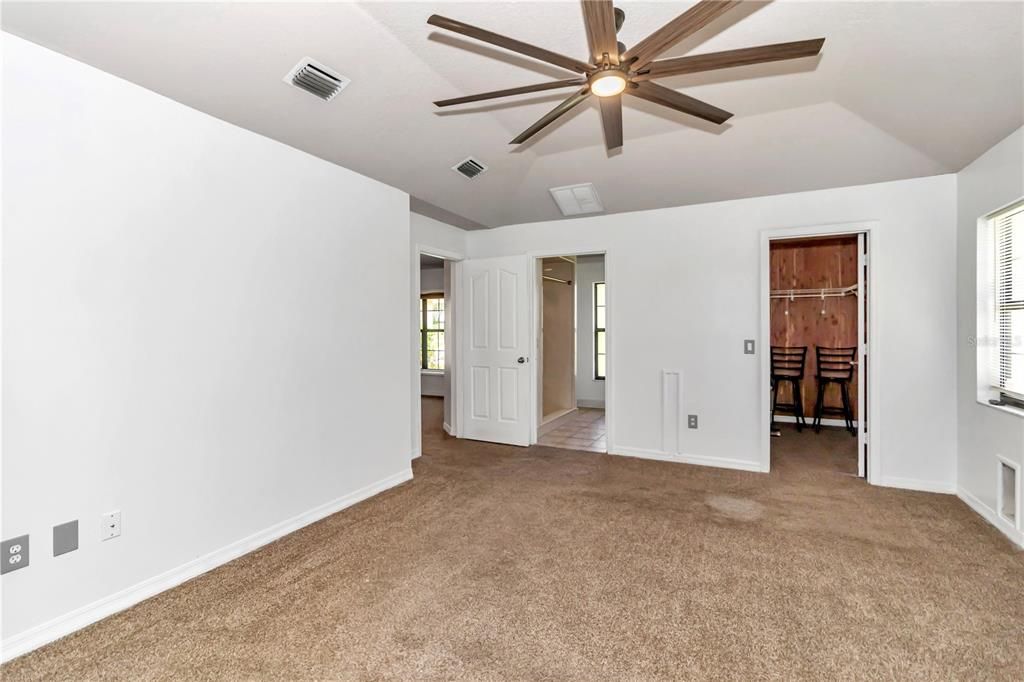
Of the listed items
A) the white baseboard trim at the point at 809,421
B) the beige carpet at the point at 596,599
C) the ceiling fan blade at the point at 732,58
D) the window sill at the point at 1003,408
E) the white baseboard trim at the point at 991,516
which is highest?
the ceiling fan blade at the point at 732,58

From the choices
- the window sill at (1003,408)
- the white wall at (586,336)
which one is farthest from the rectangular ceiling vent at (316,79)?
the white wall at (586,336)

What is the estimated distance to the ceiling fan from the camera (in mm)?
1554

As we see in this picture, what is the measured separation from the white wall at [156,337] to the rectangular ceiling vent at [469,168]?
77 centimetres

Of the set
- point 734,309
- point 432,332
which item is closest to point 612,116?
point 734,309

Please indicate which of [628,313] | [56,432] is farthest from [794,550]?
[56,432]

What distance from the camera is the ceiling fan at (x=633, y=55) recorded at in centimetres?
155

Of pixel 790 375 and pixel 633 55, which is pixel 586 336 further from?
pixel 633 55

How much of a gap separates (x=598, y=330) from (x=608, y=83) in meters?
6.25

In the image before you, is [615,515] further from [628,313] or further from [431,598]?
[628,313]

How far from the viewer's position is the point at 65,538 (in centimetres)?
211

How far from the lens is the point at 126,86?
231 cm

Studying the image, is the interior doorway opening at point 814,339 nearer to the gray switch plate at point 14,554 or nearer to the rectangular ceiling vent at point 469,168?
the rectangular ceiling vent at point 469,168

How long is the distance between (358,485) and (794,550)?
2797 mm

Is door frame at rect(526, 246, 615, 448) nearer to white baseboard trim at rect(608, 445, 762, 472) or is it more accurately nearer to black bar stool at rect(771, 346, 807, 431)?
white baseboard trim at rect(608, 445, 762, 472)
